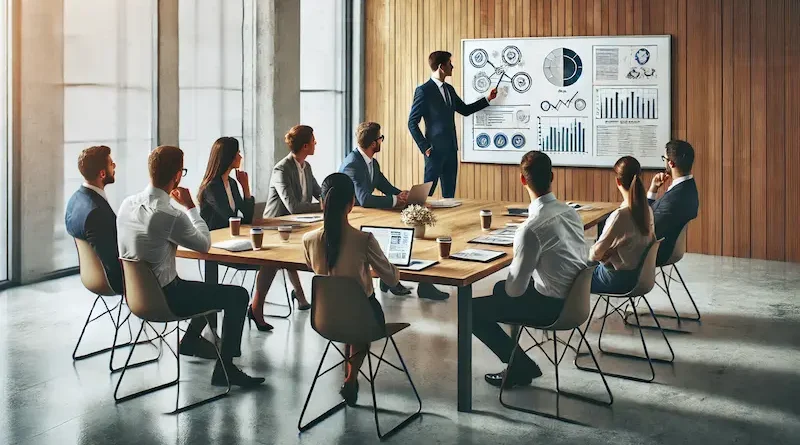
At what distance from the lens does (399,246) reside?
481cm

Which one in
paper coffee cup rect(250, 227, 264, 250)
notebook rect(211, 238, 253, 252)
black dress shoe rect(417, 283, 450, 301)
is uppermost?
paper coffee cup rect(250, 227, 264, 250)

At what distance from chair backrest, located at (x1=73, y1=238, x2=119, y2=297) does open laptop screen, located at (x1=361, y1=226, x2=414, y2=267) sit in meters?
1.59

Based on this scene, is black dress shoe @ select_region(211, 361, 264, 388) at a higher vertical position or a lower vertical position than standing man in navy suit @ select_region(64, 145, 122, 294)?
lower

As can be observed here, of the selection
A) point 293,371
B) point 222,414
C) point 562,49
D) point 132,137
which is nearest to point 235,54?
point 132,137

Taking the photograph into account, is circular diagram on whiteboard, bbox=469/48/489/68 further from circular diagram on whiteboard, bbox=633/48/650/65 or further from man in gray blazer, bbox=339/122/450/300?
man in gray blazer, bbox=339/122/450/300

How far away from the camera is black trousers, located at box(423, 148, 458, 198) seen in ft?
31.3

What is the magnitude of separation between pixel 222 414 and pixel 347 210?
1228mm

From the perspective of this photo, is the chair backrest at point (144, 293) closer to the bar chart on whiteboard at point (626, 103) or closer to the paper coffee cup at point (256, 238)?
the paper coffee cup at point (256, 238)

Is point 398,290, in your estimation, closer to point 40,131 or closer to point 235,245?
point 235,245

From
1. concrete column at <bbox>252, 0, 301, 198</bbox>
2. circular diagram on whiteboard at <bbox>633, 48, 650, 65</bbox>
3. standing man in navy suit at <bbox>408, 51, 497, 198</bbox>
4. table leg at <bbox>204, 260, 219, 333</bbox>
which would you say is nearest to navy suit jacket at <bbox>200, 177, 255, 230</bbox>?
table leg at <bbox>204, 260, 219, 333</bbox>

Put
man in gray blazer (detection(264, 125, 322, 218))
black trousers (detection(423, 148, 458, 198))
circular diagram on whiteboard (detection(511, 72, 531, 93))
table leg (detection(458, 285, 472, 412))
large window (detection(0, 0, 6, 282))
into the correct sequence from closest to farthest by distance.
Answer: table leg (detection(458, 285, 472, 412))
man in gray blazer (detection(264, 125, 322, 218))
large window (detection(0, 0, 6, 282))
black trousers (detection(423, 148, 458, 198))
circular diagram on whiteboard (detection(511, 72, 531, 93))

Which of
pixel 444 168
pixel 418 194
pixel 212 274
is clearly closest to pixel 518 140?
pixel 444 168

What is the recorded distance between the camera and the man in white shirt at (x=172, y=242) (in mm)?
4707

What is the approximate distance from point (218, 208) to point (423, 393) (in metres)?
2.01
